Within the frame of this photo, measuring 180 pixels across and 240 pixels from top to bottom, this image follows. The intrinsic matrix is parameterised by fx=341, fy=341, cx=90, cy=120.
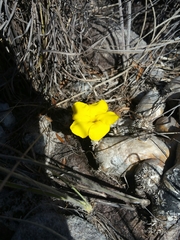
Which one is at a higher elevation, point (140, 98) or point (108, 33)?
point (108, 33)

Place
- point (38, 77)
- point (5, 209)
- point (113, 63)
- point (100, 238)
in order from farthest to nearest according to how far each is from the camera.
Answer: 1. point (113, 63)
2. point (38, 77)
3. point (5, 209)
4. point (100, 238)

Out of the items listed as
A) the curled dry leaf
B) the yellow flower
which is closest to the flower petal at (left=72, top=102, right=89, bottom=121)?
the yellow flower

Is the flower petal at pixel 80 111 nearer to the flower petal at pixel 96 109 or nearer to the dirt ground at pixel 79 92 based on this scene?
the flower petal at pixel 96 109

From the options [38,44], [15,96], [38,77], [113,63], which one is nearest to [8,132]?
[15,96]

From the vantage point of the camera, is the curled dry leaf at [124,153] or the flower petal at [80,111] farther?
the curled dry leaf at [124,153]

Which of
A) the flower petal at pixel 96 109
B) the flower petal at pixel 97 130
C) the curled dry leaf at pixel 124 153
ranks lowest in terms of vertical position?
the curled dry leaf at pixel 124 153

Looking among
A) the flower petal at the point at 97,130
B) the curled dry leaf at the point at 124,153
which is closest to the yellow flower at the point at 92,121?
the flower petal at the point at 97,130

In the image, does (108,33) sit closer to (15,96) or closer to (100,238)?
(15,96)

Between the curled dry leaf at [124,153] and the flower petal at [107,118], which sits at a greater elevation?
the flower petal at [107,118]
